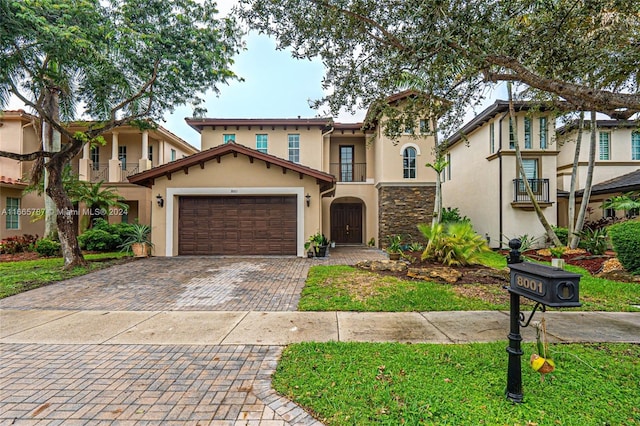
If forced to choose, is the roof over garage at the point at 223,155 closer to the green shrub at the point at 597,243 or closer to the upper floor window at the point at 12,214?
the upper floor window at the point at 12,214

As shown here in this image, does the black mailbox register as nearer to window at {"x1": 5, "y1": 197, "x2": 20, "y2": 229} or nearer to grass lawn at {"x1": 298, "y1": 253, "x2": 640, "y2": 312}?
grass lawn at {"x1": 298, "y1": 253, "x2": 640, "y2": 312}

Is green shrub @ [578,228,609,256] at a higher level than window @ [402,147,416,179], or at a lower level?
lower

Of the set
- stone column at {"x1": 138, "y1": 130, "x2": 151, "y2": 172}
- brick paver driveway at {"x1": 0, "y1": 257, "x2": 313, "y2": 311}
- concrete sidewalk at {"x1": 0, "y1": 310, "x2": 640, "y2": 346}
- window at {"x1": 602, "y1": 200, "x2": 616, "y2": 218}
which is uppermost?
stone column at {"x1": 138, "y1": 130, "x2": 151, "y2": 172}

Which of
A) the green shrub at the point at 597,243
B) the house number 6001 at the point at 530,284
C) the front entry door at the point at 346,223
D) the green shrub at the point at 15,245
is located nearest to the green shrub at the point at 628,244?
the green shrub at the point at 597,243

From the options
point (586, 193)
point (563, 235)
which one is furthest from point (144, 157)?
point (563, 235)

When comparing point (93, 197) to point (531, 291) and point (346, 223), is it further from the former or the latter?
point (531, 291)

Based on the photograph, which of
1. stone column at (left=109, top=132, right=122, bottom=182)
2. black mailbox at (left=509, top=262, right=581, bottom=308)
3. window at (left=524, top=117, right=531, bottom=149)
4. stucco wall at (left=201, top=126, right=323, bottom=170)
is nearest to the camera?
black mailbox at (left=509, top=262, right=581, bottom=308)

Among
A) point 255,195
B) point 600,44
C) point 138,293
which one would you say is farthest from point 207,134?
point 600,44

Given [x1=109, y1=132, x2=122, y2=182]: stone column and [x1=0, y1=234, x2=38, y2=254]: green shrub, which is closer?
[x1=0, y1=234, x2=38, y2=254]: green shrub

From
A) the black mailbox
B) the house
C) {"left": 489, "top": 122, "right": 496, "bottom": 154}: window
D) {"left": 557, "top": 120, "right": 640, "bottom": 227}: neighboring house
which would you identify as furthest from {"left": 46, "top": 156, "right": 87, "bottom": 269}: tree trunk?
{"left": 557, "top": 120, "right": 640, "bottom": 227}: neighboring house

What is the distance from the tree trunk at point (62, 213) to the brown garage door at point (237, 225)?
138 inches

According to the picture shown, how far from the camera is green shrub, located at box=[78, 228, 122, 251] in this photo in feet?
42.6

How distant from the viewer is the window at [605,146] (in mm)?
15609

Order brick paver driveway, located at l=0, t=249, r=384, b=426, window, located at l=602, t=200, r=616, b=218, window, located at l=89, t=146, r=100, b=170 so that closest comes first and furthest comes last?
brick paver driveway, located at l=0, t=249, r=384, b=426 → window, located at l=602, t=200, r=616, b=218 → window, located at l=89, t=146, r=100, b=170
